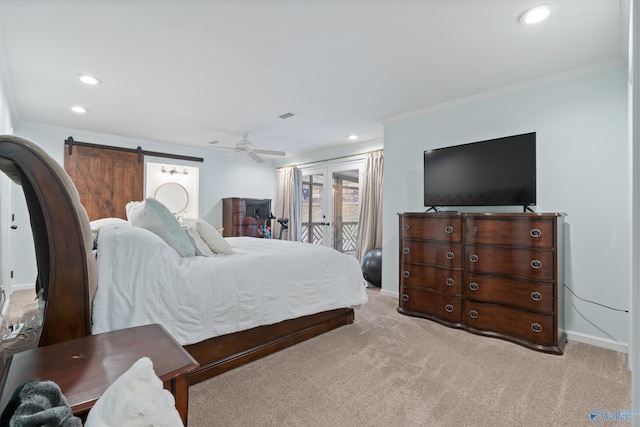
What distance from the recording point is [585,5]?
1849 mm

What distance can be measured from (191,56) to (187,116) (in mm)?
1720

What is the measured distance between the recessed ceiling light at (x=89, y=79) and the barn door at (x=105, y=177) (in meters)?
2.32

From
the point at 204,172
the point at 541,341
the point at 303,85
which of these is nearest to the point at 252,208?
the point at 204,172

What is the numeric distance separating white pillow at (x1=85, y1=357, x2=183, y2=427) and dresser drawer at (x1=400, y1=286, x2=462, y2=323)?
284 cm

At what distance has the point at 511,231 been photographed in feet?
8.63

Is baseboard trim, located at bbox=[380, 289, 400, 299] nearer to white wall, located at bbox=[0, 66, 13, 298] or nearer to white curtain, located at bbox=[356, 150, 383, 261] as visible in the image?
white curtain, located at bbox=[356, 150, 383, 261]

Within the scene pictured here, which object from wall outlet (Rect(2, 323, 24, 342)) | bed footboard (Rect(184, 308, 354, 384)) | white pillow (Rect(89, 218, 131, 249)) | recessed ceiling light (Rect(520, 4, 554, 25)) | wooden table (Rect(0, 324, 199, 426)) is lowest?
bed footboard (Rect(184, 308, 354, 384))

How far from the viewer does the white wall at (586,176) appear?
8.16ft

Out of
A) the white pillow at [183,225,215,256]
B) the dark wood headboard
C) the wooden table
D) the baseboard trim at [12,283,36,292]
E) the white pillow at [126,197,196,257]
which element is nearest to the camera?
the wooden table

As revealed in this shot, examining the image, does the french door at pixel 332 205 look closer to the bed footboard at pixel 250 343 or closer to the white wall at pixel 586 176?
the white wall at pixel 586 176

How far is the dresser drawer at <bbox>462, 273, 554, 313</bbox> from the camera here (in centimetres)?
247

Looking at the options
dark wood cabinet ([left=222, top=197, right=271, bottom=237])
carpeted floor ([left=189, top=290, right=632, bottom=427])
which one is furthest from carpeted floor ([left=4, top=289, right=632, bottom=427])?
dark wood cabinet ([left=222, top=197, right=271, bottom=237])

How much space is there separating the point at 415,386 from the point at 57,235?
2.14 meters

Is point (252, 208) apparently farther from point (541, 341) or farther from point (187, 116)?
point (541, 341)
